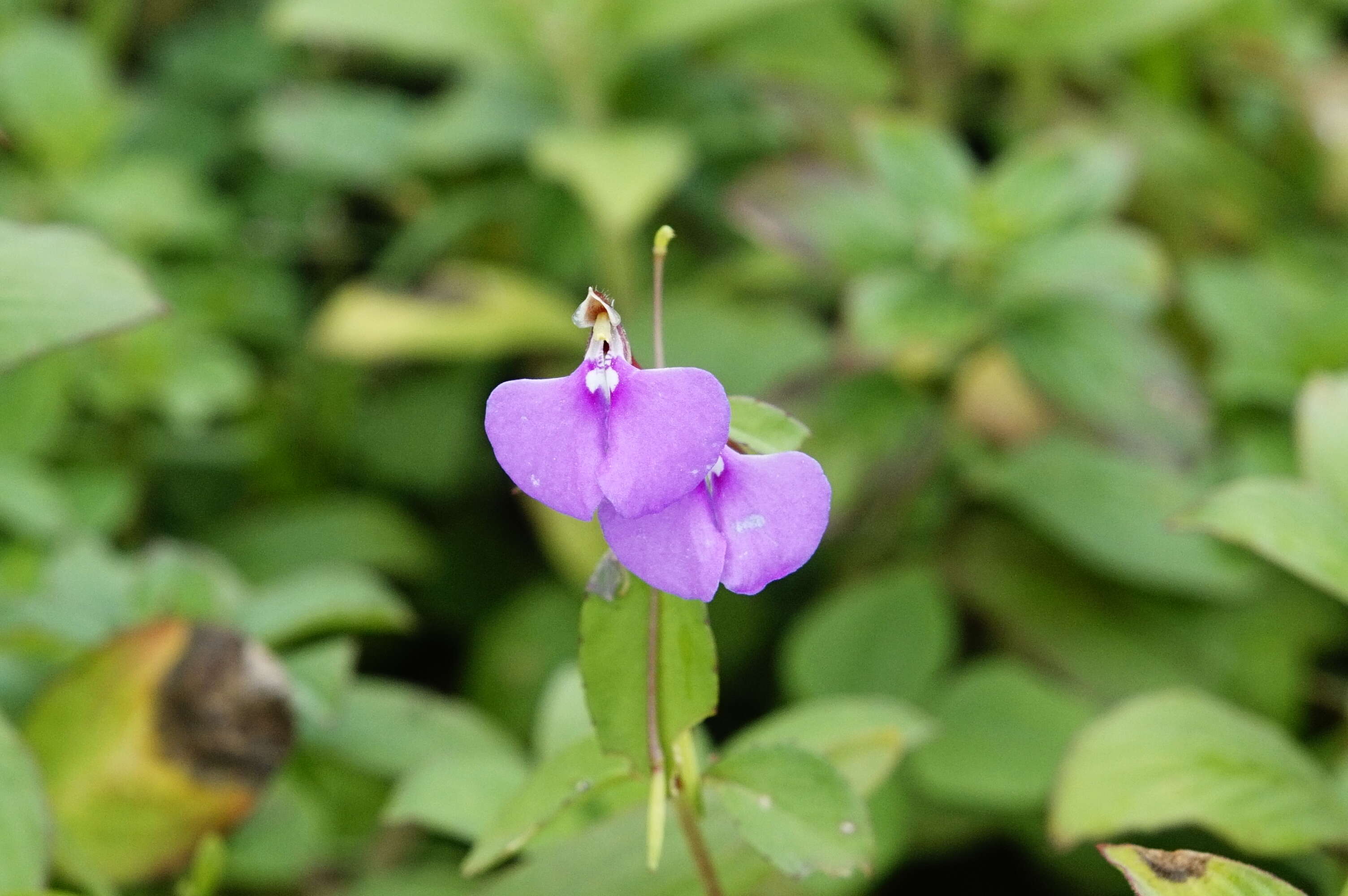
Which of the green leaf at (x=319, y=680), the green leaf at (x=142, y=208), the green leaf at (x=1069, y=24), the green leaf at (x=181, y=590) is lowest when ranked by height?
the green leaf at (x=319, y=680)

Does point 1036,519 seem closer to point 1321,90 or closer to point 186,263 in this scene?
point 1321,90

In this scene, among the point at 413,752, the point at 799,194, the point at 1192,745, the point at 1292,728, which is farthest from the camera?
the point at 799,194

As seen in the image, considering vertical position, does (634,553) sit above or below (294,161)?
below

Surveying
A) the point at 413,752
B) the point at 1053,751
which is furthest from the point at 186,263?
the point at 1053,751

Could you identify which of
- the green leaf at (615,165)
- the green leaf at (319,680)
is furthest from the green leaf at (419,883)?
the green leaf at (615,165)

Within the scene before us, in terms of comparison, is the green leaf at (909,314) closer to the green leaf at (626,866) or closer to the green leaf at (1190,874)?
the green leaf at (626,866)

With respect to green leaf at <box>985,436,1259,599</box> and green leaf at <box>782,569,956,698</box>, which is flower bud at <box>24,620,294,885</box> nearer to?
green leaf at <box>782,569,956,698</box>

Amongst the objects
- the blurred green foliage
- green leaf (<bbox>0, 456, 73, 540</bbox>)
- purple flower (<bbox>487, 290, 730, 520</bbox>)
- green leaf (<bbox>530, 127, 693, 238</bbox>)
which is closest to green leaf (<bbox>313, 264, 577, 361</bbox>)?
the blurred green foliage
